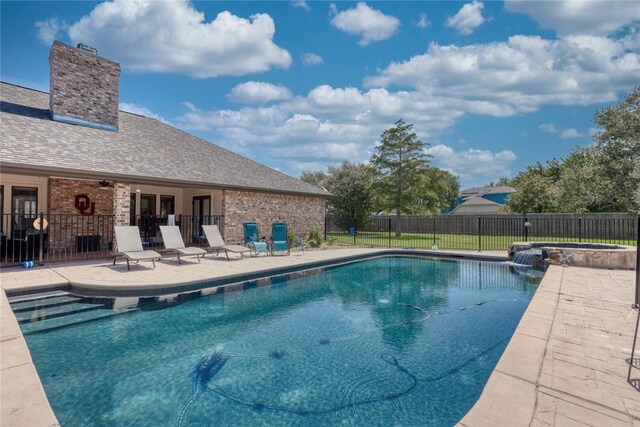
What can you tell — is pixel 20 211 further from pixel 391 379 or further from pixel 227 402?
pixel 391 379

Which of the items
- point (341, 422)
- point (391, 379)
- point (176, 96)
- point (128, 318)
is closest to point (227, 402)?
point (341, 422)

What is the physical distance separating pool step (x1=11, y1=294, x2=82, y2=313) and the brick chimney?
9314 millimetres

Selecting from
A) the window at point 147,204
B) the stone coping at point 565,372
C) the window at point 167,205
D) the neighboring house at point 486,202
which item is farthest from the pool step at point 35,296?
the neighboring house at point 486,202

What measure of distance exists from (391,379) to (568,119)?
84.5ft

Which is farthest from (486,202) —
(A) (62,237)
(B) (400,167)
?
(A) (62,237)

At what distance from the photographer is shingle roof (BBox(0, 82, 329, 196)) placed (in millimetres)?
9836

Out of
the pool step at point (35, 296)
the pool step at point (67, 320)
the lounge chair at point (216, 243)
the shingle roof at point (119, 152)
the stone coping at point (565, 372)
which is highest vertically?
the shingle roof at point (119, 152)

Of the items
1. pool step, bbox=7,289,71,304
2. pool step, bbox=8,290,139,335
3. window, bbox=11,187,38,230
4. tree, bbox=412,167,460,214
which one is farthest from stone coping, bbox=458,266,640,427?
tree, bbox=412,167,460,214

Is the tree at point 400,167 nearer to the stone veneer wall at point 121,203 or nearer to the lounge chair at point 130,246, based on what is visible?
the stone veneer wall at point 121,203

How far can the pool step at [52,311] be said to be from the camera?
5.84 meters

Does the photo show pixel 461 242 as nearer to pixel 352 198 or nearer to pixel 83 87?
pixel 352 198

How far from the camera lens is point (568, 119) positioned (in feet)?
74.3

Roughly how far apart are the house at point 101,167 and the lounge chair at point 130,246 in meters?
1.49

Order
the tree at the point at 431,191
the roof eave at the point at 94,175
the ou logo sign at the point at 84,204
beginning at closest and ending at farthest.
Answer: the roof eave at the point at 94,175, the ou logo sign at the point at 84,204, the tree at the point at 431,191
